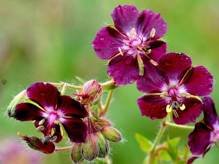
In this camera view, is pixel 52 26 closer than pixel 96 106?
No

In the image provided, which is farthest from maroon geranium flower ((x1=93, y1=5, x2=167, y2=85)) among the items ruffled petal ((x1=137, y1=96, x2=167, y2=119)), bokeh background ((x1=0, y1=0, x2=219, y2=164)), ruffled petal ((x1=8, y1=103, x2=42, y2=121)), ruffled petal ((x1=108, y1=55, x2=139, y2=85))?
bokeh background ((x1=0, y1=0, x2=219, y2=164))

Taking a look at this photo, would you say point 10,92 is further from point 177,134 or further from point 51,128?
point 51,128

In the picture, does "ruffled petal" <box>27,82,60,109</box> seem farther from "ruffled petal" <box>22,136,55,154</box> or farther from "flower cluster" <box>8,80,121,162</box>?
"ruffled petal" <box>22,136,55,154</box>

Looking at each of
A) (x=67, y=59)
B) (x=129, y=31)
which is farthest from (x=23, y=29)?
(x=129, y=31)

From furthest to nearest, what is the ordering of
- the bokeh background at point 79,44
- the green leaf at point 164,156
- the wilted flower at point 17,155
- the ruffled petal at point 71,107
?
the bokeh background at point 79,44 < the wilted flower at point 17,155 < the green leaf at point 164,156 < the ruffled petal at point 71,107

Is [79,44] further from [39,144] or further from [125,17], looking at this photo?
[39,144]

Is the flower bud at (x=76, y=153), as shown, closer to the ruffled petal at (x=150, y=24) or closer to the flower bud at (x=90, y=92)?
the flower bud at (x=90, y=92)

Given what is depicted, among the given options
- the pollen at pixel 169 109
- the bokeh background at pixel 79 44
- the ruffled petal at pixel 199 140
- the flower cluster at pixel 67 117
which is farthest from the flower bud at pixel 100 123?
the bokeh background at pixel 79 44
